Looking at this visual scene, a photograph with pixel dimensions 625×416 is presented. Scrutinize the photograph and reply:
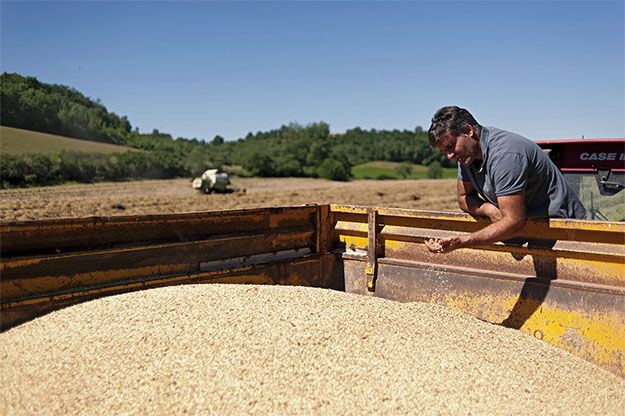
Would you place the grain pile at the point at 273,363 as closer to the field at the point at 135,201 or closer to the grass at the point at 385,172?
the field at the point at 135,201

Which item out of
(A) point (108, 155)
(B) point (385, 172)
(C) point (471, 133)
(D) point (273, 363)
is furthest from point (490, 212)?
(B) point (385, 172)

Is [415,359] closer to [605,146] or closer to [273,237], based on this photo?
[273,237]

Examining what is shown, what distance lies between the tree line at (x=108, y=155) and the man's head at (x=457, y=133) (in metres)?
0.49

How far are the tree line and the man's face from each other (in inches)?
18.7

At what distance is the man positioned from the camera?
3.12 m

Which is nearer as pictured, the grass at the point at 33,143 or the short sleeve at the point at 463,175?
the short sleeve at the point at 463,175

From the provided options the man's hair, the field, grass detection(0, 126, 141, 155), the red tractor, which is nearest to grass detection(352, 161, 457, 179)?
the field

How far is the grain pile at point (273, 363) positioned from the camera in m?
2.30

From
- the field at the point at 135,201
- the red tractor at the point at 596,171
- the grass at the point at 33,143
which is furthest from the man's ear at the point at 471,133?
the grass at the point at 33,143

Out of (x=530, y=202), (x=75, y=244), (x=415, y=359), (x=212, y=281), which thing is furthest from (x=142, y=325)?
(x=530, y=202)

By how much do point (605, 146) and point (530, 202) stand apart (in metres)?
1.90

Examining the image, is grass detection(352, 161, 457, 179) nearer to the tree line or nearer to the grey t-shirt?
the tree line

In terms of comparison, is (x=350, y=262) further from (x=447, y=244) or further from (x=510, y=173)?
(x=510, y=173)

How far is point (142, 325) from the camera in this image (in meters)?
2.72
